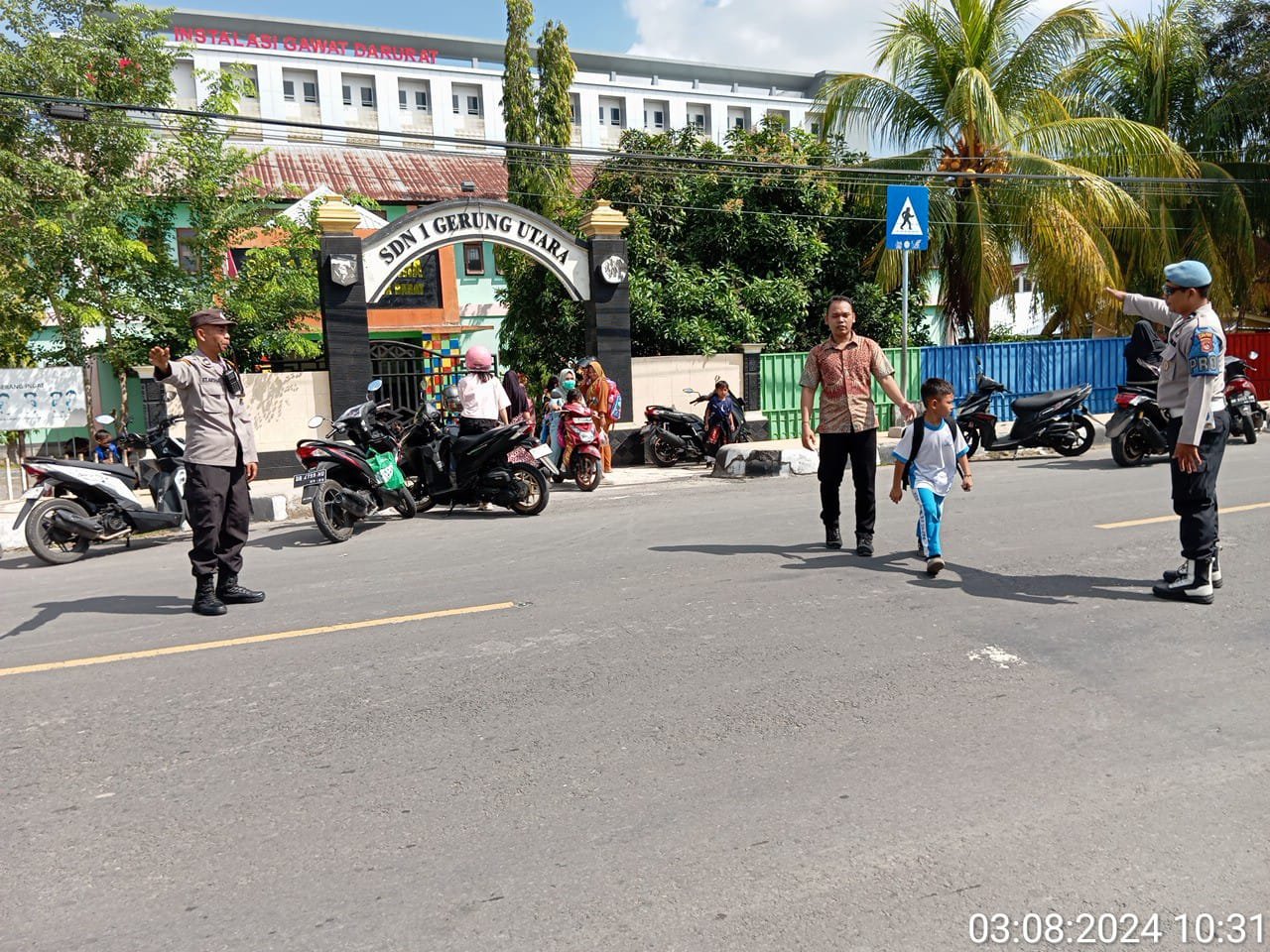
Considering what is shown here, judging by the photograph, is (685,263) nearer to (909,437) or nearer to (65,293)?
(65,293)

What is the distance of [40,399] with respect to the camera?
10.9 metres

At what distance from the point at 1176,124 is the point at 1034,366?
786 cm

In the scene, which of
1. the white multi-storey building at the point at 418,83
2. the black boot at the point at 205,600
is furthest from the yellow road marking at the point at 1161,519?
the white multi-storey building at the point at 418,83

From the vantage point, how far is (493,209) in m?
14.2

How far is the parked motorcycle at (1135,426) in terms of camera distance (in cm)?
1117

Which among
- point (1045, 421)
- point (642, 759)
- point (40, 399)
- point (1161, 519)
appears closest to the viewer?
point (642, 759)

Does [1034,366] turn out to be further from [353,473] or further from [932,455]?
[353,473]

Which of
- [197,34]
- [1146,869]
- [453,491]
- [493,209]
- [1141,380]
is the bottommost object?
[1146,869]

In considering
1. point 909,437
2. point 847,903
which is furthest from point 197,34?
point 847,903

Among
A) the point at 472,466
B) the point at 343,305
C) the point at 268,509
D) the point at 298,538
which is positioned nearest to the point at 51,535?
the point at 298,538

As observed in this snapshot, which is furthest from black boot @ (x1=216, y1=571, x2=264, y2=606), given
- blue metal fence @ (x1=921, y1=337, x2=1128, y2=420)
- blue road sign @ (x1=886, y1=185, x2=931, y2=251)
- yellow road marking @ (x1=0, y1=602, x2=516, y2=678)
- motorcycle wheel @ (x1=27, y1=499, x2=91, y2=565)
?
blue metal fence @ (x1=921, y1=337, x2=1128, y2=420)

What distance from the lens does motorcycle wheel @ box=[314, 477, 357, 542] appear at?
8.36m

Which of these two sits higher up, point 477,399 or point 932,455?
point 477,399

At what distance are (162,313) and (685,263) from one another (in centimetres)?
860
